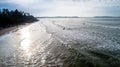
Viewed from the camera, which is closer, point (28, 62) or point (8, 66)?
point (8, 66)

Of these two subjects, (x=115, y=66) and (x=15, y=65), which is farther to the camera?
(x=15, y=65)

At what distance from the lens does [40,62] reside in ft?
42.0

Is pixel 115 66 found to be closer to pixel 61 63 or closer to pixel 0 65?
pixel 61 63

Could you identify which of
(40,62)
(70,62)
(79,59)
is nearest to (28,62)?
(40,62)

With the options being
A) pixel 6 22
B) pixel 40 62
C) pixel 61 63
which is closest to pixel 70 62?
pixel 61 63

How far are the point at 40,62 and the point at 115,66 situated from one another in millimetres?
6335

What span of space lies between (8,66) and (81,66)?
6.06m

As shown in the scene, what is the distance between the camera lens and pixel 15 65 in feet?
39.7

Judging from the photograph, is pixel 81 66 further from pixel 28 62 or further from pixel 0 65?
pixel 0 65

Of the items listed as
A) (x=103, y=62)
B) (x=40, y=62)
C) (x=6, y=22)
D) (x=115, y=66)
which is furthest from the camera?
(x=6, y=22)

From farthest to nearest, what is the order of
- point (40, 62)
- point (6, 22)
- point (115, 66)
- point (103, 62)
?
point (6, 22)
point (40, 62)
point (103, 62)
point (115, 66)

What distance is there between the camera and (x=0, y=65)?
12.0m

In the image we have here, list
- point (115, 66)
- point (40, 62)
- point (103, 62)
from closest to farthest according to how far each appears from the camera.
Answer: point (115, 66) → point (103, 62) → point (40, 62)

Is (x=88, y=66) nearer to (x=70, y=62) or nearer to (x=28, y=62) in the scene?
(x=70, y=62)
